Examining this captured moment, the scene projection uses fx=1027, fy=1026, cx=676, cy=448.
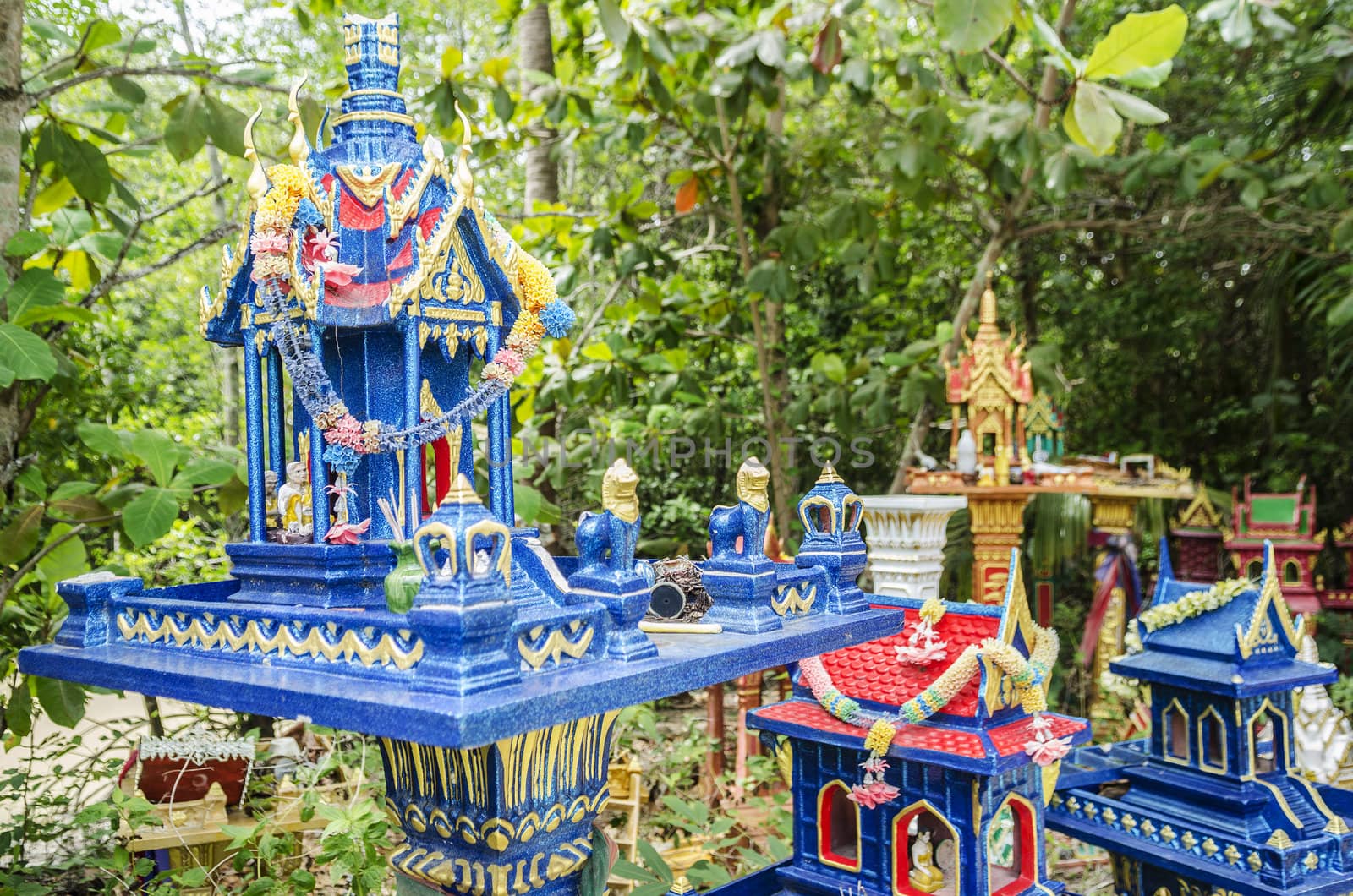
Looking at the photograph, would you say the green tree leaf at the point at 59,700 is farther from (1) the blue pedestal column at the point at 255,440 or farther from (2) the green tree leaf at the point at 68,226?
(2) the green tree leaf at the point at 68,226

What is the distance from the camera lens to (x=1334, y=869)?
16.1 feet

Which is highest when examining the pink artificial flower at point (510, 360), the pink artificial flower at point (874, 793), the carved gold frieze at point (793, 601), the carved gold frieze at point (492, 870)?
the pink artificial flower at point (510, 360)

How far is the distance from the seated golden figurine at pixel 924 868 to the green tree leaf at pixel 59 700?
372 cm

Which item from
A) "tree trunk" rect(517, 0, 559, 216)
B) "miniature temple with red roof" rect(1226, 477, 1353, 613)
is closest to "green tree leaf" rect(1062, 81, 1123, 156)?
"tree trunk" rect(517, 0, 559, 216)

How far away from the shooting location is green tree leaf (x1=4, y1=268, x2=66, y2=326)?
4402 mm

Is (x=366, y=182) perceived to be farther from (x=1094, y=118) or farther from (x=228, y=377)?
(x=228, y=377)

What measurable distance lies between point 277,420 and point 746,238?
6.16 meters

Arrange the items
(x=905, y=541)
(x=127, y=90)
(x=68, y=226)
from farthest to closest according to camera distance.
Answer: (x=905, y=541) < (x=68, y=226) < (x=127, y=90)

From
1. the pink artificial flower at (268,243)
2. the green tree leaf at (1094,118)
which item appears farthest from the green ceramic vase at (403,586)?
the green tree leaf at (1094,118)

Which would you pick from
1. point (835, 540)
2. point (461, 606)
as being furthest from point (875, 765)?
point (461, 606)

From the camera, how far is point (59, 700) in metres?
4.50

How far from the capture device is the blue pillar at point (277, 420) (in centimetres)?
375

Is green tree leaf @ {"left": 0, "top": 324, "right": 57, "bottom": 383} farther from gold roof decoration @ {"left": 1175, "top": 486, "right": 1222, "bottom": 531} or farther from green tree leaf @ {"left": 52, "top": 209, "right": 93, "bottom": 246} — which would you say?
gold roof decoration @ {"left": 1175, "top": 486, "right": 1222, "bottom": 531}

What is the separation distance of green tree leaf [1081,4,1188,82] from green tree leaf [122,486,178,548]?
430 centimetres
